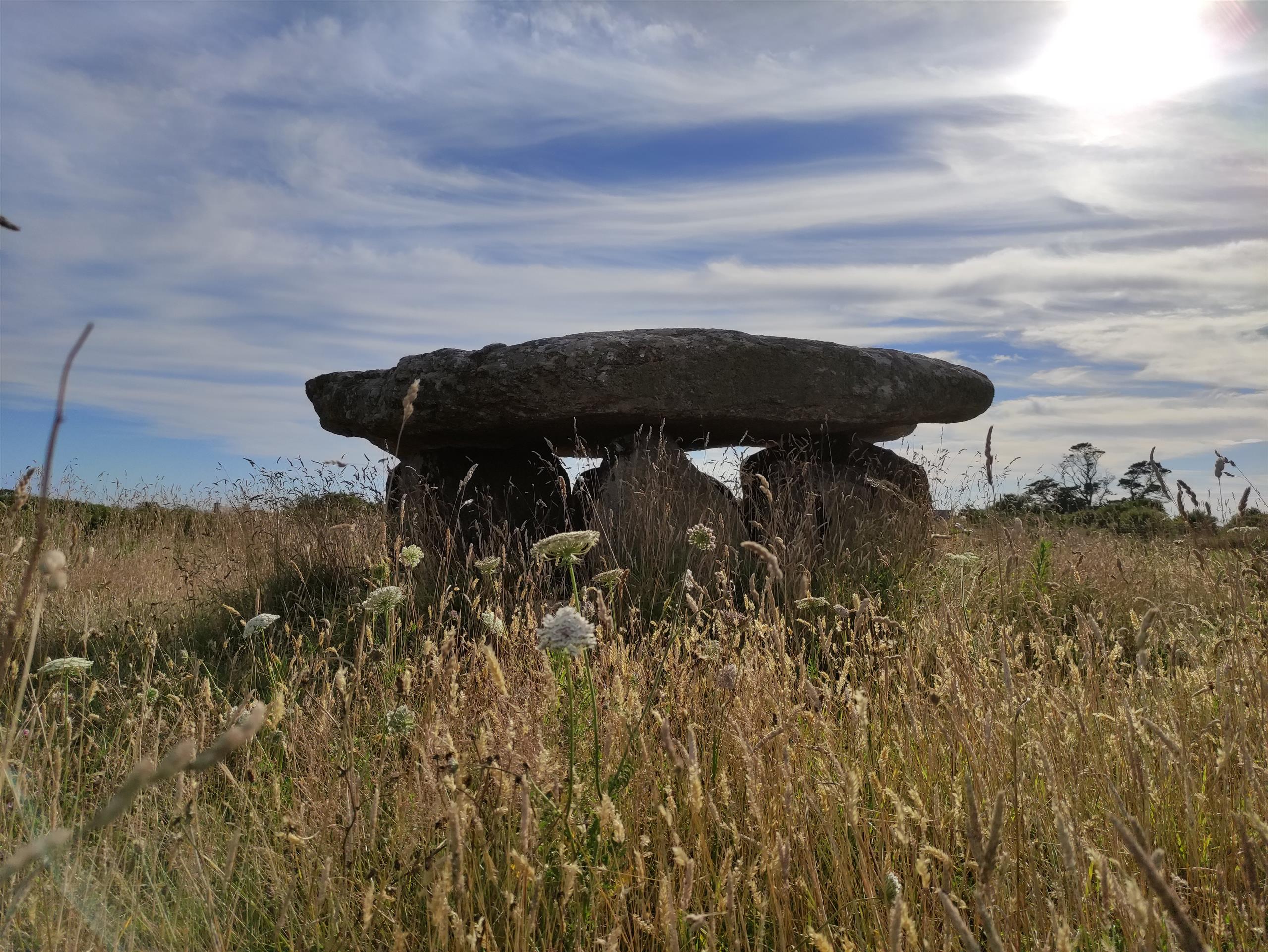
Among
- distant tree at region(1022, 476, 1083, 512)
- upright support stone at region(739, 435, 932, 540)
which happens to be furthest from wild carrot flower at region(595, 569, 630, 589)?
distant tree at region(1022, 476, 1083, 512)

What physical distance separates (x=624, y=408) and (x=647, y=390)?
18 centimetres

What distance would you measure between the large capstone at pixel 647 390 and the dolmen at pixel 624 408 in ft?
0.03

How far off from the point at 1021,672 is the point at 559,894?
1750mm

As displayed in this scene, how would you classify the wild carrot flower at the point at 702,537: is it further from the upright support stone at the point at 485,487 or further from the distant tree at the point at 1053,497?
the distant tree at the point at 1053,497

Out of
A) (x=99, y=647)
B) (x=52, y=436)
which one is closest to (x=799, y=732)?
(x=52, y=436)

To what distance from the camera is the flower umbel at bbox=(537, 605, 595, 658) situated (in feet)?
5.29

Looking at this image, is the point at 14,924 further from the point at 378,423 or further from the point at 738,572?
A: the point at 378,423

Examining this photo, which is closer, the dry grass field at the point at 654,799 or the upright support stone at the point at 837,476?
the dry grass field at the point at 654,799

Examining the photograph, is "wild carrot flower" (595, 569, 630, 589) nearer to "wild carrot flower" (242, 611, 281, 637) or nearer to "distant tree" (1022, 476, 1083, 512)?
"wild carrot flower" (242, 611, 281, 637)

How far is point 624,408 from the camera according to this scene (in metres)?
5.91

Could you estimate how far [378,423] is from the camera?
254 inches

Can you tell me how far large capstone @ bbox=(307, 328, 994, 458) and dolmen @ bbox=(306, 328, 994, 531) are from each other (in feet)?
0.03

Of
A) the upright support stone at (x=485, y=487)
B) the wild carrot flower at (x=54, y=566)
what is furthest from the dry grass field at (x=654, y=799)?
the upright support stone at (x=485, y=487)

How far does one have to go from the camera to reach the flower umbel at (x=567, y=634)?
1.61 m
